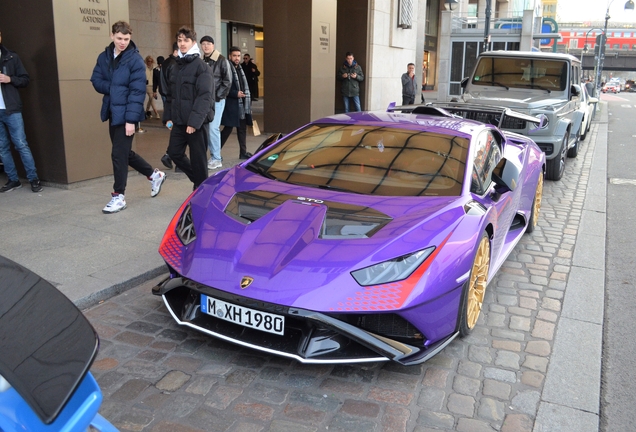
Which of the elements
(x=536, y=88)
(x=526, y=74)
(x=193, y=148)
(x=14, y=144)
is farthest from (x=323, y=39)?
(x=14, y=144)

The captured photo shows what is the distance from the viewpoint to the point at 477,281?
405cm

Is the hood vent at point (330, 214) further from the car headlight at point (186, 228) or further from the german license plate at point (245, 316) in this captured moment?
the german license plate at point (245, 316)

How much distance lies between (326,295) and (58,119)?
5722mm

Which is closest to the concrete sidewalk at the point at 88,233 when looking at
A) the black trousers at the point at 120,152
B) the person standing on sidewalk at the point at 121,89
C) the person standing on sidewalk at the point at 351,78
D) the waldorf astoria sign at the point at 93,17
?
the black trousers at the point at 120,152

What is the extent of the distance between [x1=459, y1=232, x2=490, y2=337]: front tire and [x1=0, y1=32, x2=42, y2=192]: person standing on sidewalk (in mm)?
5682

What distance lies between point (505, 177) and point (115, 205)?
164 inches

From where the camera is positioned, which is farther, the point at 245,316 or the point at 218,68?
the point at 218,68

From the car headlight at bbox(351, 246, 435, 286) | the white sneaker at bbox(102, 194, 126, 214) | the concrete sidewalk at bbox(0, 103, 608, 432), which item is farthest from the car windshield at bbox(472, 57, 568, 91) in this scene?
the car headlight at bbox(351, 246, 435, 286)

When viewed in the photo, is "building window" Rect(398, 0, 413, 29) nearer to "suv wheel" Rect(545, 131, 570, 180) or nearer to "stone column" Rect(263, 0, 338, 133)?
"stone column" Rect(263, 0, 338, 133)

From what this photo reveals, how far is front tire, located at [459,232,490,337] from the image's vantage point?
3.72 meters

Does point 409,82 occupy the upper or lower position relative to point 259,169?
upper

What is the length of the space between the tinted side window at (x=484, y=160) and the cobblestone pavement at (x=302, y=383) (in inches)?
37.7

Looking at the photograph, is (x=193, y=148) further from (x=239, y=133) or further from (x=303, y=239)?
(x=303, y=239)

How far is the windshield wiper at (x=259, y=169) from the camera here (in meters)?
4.43
